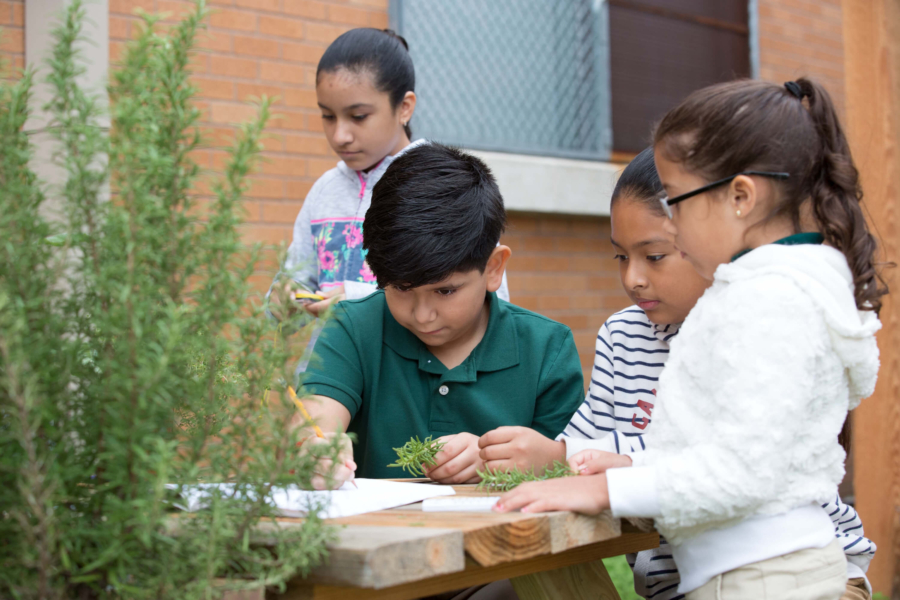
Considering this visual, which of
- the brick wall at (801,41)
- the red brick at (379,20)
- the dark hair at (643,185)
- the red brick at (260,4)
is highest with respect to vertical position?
the brick wall at (801,41)

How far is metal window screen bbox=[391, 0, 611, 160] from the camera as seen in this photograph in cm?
425

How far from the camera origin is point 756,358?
3.86ft

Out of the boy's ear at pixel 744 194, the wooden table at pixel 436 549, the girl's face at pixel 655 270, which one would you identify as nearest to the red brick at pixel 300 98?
the girl's face at pixel 655 270

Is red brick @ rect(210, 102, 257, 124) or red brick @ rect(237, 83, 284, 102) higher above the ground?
red brick @ rect(237, 83, 284, 102)

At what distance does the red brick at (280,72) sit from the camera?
3.71m

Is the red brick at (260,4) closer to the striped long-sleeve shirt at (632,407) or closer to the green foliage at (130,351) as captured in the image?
the striped long-sleeve shirt at (632,407)

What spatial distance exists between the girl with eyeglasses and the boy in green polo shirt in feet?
1.74

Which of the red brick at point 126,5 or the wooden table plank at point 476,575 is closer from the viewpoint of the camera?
the wooden table plank at point 476,575

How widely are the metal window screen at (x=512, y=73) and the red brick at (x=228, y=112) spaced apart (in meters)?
0.90

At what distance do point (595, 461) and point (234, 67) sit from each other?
2.86 m

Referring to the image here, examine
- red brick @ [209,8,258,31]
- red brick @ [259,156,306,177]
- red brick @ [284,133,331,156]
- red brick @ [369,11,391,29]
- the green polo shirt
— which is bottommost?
the green polo shirt

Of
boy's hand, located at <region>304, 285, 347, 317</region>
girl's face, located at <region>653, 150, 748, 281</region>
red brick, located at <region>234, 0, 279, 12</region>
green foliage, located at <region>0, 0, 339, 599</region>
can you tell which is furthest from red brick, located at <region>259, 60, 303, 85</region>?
green foliage, located at <region>0, 0, 339, 599</region>

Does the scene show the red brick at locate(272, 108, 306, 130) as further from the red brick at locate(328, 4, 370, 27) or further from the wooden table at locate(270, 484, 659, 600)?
the wooden table at locate(270, 484, 659, 600)

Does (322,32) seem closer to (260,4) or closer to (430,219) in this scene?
(260,4)
